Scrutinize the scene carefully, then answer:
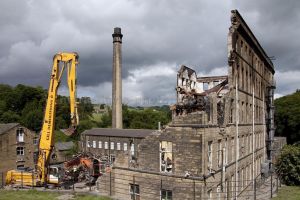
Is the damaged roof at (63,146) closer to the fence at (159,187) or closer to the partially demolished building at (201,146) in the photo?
the partially demolished building at (201,146)

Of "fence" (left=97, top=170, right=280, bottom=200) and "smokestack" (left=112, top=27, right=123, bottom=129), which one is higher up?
"smokestack" (left=112, top=27, right=123, bottom=129)

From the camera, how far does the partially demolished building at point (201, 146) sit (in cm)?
1838

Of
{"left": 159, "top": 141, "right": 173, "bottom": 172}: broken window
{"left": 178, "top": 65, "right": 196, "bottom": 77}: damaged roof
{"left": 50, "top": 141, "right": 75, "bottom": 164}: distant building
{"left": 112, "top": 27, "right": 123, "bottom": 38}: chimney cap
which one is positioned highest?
{"left": 112, "top": 27, "right": 123, "bottom": 38}: chimney cap

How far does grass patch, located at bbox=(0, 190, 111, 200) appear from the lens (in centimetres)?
2063

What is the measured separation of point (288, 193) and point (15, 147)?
33.0 metres

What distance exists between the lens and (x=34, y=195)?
2141cm

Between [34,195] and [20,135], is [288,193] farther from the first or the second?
[20,135]

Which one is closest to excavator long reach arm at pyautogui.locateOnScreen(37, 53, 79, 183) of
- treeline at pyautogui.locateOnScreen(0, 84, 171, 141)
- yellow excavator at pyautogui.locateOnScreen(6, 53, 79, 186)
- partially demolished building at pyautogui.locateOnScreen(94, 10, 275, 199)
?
yellow excavator at pyautogui.locateOnScreen(6, 53, 79, 186)

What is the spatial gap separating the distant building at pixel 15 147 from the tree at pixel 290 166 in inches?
1224

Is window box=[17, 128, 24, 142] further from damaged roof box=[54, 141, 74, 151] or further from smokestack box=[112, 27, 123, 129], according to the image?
smokestack box=[112, 27, 123, 129]

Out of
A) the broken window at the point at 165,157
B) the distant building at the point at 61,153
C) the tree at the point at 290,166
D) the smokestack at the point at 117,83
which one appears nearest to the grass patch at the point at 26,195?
the broken window at the point at 165,157

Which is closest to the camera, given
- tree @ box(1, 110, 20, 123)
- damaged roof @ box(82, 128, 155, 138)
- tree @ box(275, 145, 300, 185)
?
tree @ box(275, 145, 300, 185)

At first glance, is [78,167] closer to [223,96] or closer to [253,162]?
[223,96]

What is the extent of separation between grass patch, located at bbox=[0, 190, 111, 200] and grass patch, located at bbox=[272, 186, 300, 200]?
569 inches
